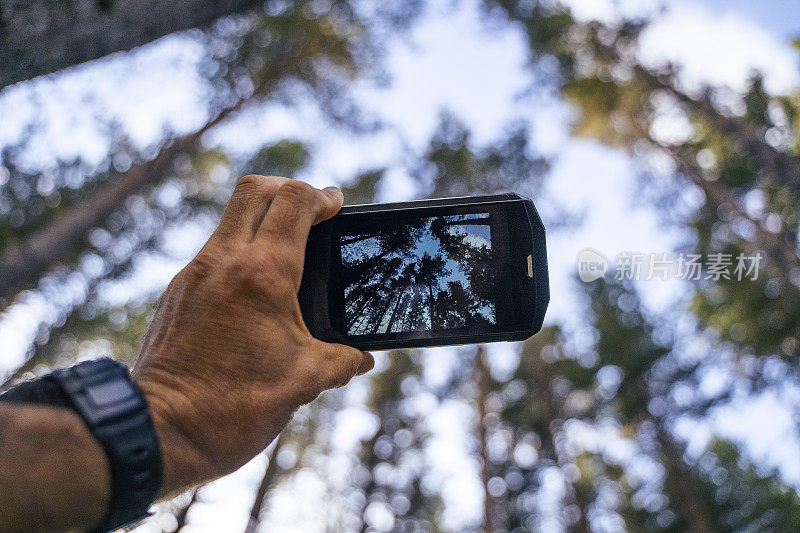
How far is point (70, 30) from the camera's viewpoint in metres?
2.28

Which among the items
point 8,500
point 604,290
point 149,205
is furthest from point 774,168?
point 149,205

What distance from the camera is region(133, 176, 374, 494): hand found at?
3.74ft

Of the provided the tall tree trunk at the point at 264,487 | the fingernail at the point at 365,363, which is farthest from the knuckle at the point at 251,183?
the tall tree trunk at the point at 264,487

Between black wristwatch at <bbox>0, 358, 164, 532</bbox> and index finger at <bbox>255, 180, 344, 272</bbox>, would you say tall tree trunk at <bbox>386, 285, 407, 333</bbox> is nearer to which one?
index finger at <bbox>255, 180, 344, 272</bbox>

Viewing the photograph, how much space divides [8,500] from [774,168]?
11062mm

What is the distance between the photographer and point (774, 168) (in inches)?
339

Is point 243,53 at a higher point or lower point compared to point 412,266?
lower

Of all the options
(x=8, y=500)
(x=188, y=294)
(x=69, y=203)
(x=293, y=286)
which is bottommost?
(x=69, y=203)

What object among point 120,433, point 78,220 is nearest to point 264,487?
point 78,220

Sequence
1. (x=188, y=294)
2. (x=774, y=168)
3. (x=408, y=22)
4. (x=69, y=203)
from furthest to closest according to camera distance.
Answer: (x=408, y=22) → (x=69, y=203) → (x=774, y=168) → (x=188, y=294)

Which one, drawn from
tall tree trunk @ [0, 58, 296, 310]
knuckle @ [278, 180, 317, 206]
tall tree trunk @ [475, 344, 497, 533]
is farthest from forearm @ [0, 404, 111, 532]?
tall tree trunk @ [475, 344, 497, 533]

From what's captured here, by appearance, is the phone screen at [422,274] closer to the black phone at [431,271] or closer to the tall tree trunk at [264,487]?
the black phone at [431,271]

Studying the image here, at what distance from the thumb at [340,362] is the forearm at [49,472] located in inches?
26.0

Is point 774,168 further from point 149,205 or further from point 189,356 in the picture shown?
point 149,205
